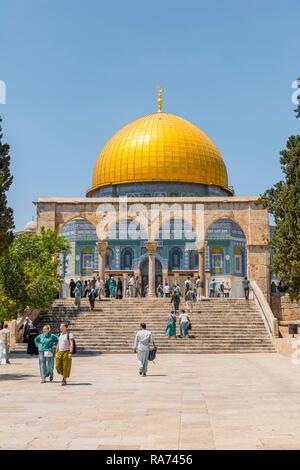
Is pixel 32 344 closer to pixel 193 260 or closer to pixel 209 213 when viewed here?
pixel 209 213

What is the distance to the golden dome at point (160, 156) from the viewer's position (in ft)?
144

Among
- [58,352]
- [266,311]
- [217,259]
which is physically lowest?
[58,352]

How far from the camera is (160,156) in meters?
44.2

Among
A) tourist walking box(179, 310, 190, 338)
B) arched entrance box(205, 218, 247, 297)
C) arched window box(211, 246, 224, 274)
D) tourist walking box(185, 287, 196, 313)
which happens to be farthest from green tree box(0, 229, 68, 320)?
arched window box(211, 246, 224, 274)

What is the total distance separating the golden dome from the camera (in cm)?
4391

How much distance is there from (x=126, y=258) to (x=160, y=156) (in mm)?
7857

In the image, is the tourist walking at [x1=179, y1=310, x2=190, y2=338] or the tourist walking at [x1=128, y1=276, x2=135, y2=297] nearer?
the tourist walking at [x1=179, y1=310, x2=190, y2=338]

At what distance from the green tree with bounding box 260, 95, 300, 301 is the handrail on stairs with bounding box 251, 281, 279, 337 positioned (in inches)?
58.7

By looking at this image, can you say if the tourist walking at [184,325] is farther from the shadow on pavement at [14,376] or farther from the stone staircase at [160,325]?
the shadow on pavement at [14,376]

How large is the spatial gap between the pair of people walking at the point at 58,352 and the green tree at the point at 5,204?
5433 millimetres

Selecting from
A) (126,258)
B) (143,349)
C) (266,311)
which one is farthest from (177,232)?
(143,349)

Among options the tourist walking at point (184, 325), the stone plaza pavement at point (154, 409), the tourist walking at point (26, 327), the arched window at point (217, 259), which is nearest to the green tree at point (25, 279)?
the tourist walking at point (26, 327)

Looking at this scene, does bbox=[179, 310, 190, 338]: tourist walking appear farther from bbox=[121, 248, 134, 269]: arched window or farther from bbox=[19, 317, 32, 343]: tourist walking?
bbox=[121, 248, 134, 269]: arched window

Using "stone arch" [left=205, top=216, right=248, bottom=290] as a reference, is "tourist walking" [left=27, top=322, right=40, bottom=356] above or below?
below
